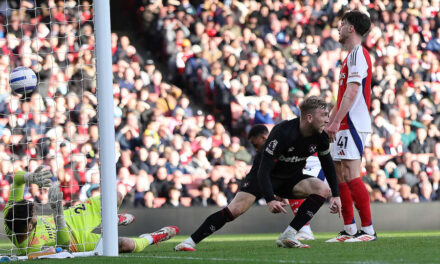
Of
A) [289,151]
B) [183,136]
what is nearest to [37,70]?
[183,136]

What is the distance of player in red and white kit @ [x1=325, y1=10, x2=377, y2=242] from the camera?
700 cm

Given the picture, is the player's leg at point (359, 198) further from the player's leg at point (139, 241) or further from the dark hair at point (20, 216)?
the dark hair at point (20, 216)

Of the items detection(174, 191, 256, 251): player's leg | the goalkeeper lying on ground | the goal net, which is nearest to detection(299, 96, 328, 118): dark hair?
detection(174, 191, 256, 251): player's leg

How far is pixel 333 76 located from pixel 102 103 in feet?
25.2

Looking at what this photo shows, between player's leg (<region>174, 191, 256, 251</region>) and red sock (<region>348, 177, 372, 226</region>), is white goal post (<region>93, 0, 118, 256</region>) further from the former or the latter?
red sock (<region>348, 177, 372, 226</region>)

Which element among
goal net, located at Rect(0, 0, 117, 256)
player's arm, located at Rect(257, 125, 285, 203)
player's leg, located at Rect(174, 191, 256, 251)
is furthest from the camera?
goal net, located at Rect(0, 0, 117, 256)

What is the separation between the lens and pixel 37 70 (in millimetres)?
11258

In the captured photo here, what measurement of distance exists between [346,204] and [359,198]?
0.23 metres

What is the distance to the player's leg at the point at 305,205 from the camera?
6.25 metres

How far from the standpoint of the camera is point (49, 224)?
6496 mm

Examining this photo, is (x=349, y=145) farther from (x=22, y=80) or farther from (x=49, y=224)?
(x=22, y=80)

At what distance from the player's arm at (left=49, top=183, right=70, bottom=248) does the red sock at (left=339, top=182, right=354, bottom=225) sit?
2413 mm

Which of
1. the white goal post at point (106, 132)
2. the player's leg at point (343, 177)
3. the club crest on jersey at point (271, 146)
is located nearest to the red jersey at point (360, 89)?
the player's leg at point (343, 177)

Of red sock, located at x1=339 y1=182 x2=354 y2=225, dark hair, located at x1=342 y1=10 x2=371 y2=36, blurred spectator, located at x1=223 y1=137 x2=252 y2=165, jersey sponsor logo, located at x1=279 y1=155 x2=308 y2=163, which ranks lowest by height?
red sock, located at x1=339 y1=182 x2=354 y2=225
